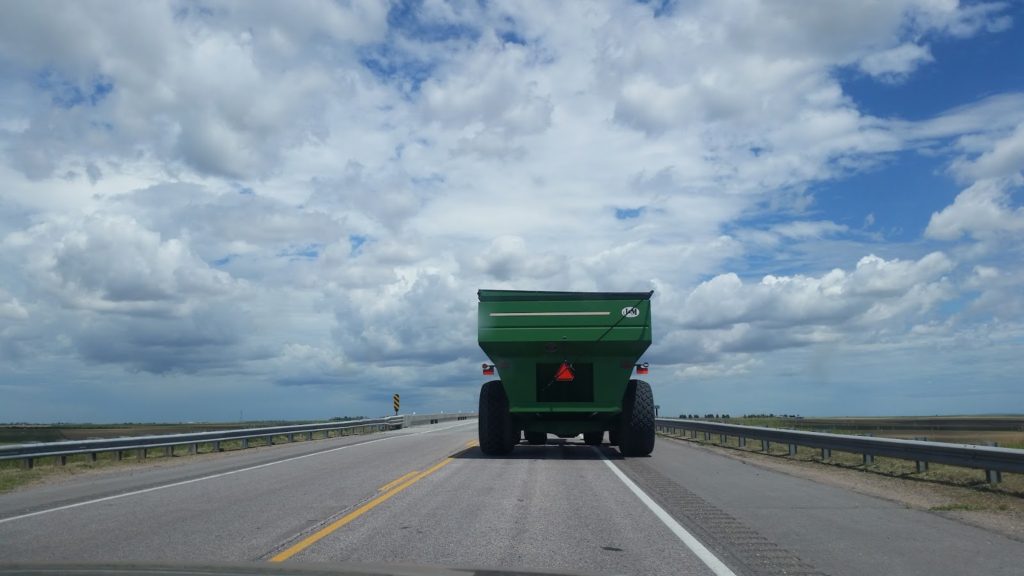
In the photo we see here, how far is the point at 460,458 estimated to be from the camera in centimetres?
1891

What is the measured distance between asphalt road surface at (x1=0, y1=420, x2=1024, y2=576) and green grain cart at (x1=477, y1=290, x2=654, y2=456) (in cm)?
333

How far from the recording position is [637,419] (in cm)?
1941

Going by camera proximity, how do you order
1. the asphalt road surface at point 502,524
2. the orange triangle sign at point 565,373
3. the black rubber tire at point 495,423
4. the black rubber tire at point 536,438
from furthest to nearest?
the black rubber tire at point 536,438 → the black rubber tire at point 495,423 → the orange triangle sign at point 565,373 → the asphalt road surface at point 502,524

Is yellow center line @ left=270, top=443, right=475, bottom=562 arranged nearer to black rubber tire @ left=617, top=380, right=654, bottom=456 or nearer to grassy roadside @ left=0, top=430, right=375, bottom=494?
black rubber tire @ left=617, top=380, right=654, bottom=456

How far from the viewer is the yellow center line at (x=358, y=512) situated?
24.8 feet

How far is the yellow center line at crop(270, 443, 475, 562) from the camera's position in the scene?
7547mm

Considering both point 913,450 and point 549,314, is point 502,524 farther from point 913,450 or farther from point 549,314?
point 549,314

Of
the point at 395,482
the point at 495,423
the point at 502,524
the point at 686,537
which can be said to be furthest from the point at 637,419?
the point at 686,537

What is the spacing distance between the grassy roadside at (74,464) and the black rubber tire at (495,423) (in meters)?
8.40

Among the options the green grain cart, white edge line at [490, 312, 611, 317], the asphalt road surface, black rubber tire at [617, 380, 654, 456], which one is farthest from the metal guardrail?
white edge line at [490, 312, 611, 317]

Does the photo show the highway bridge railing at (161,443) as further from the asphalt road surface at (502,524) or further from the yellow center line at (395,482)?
the yellow center line at (395,482)

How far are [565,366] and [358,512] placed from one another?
927cm

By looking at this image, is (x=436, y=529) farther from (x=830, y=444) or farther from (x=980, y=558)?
(x=830, y=444)

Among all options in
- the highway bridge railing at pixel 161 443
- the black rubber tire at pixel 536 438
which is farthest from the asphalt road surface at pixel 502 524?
the black rubber tire at pixel 536 438
